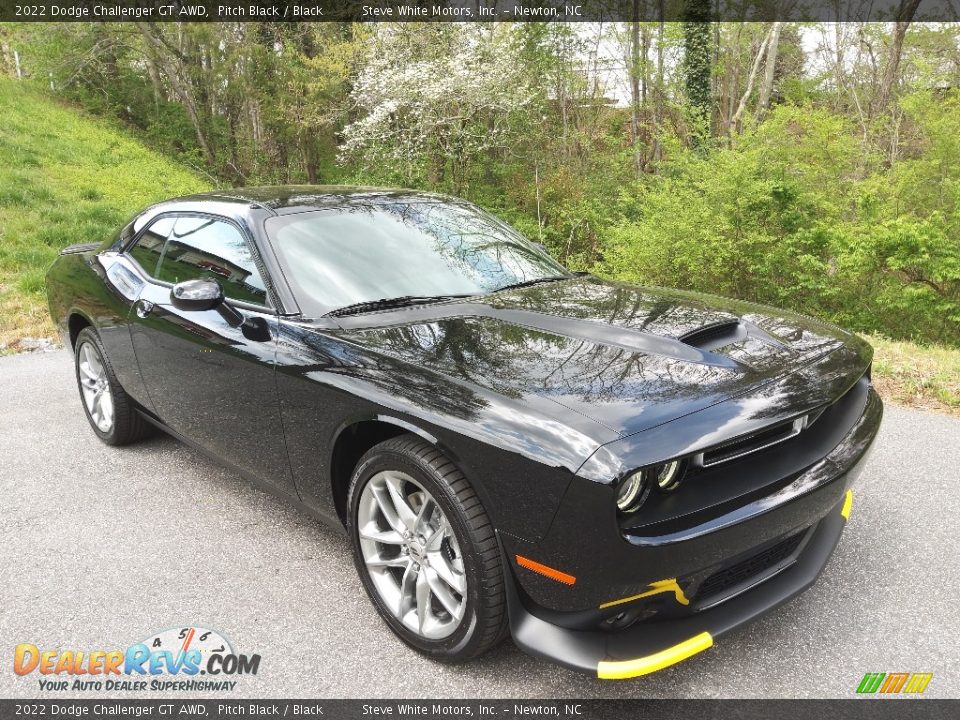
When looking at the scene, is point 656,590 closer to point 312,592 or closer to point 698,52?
point 312,592

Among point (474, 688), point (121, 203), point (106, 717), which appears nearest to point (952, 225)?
point (474, 688)

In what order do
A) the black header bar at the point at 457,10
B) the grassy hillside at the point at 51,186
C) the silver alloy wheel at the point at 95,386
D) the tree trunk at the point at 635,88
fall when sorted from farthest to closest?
the tree trunk at the point at 635,88 < the black header bar at the point at 457,10 < the grassy hillside at the point at 51,186 < the silver alloy wheel at the point at 95,386

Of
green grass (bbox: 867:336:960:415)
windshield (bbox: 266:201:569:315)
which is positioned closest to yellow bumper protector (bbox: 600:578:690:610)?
windshield (bbox: 266:201:569:315)

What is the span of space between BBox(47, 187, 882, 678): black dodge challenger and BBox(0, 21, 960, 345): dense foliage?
20.3 ft

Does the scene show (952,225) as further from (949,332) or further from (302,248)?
(302,248)

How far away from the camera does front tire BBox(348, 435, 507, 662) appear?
200 cm

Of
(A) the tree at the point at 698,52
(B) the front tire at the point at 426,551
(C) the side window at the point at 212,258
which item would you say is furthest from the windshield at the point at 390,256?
(A) the tree at the point at 698,52

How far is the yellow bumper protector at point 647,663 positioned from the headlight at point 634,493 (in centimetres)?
39

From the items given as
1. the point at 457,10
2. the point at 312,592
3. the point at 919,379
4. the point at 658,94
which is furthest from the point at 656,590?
the point at 658,94

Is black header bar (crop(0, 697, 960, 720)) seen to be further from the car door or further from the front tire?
the car door

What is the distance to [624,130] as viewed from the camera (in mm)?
20328

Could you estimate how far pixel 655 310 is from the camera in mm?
2828

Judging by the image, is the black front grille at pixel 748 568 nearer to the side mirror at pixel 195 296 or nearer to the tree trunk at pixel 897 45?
the side mirror at pixel 195 296

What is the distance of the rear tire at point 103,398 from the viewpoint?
4059mm
